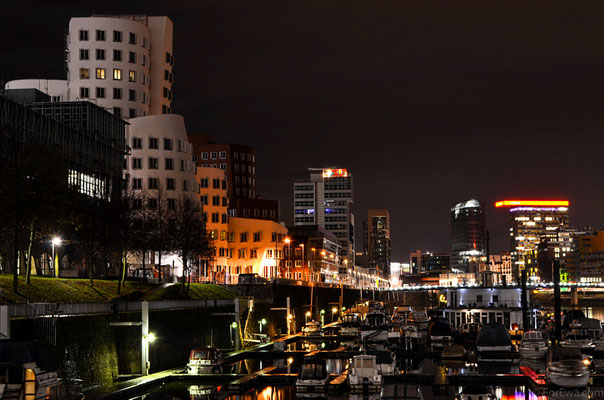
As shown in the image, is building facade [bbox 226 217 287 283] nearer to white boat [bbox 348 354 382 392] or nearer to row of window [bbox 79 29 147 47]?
row of window [bbox 79 29 147 47]

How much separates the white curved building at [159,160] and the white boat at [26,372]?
286ft

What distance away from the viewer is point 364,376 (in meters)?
59.4

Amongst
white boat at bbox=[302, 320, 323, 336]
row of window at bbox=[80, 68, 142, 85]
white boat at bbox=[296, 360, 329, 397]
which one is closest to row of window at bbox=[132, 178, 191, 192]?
row of window at bbox=[80, 68, 142, 85]

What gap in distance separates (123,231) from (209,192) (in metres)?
77.3

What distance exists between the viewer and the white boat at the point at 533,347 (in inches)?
3017

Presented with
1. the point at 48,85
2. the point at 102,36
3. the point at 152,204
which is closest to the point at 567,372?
the point at 152,204

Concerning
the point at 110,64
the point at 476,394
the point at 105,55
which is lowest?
the point at 476,394

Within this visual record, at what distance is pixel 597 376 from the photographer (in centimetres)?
6212

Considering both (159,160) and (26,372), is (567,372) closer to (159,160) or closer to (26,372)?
(26,372)

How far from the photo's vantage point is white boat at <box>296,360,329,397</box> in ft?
189

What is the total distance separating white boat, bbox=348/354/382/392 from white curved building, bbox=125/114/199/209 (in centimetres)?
7402

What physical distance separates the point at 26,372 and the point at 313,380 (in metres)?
22.9

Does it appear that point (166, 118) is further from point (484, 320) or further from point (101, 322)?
point (101, 322)

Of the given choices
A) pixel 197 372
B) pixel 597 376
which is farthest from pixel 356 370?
pixel 597 376
